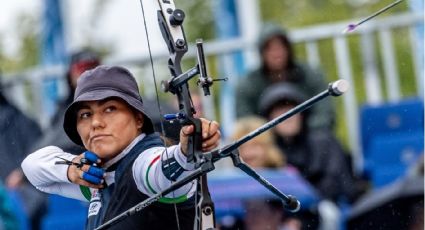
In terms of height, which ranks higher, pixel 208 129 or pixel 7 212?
pixel 208 129

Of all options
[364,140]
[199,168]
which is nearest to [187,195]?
[199,168]

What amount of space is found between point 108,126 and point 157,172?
24cm

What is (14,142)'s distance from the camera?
4297 millimetres

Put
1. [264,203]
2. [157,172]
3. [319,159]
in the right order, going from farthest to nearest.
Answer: [319,159], [264,203], [157,172]

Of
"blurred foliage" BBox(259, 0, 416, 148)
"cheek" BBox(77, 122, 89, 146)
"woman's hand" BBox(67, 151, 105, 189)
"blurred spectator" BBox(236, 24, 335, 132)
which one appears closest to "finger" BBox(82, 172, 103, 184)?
"woman's hand" BBox(67, 151, 105, 189)

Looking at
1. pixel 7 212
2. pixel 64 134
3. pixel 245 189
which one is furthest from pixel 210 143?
pixel 245 189

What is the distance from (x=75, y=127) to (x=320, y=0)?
6.75m

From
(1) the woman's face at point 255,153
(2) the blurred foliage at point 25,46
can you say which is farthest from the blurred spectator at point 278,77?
(2) the blurred foliage at point 25,46

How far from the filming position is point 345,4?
9.92 metres

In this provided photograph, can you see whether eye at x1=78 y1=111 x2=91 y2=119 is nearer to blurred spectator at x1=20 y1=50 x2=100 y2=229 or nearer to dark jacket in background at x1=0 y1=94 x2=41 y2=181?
blurred spectator at x1=20 y1=50 x2=100 y2=229

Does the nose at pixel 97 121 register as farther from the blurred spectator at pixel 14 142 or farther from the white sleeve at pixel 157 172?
the blurred spectator at pixel 14 142

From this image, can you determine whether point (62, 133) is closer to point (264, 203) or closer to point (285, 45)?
point (264, 203)

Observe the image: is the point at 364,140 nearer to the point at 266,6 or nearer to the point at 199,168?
the point at 266,6

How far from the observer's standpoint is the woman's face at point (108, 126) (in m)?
3.93
